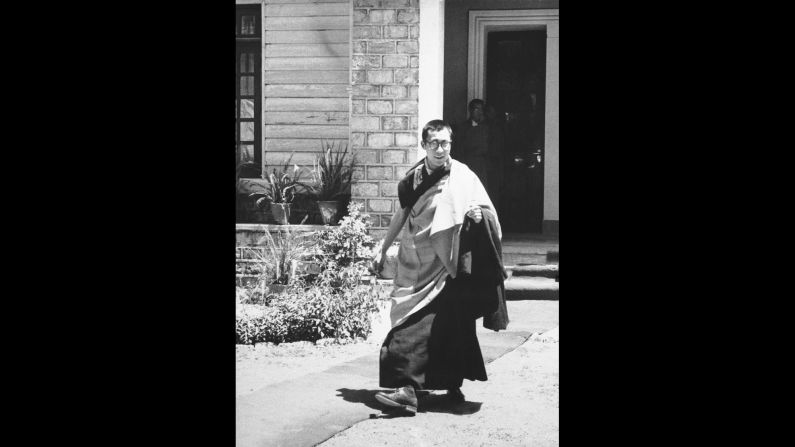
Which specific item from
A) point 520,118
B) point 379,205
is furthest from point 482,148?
point 379,205

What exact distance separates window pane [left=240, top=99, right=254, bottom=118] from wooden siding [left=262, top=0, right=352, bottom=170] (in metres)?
0.14

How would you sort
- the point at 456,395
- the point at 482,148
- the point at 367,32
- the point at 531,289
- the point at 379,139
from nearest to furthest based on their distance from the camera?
1. the point at 456,395
2. the point at 482,148
3. the point at 531,289
4. the point at 379,139
5. the point at 367,32

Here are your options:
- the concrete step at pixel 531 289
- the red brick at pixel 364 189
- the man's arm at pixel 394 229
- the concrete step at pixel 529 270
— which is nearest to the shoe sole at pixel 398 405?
the man's arm at pixel 394 229

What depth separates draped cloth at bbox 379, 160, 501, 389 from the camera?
4.34m

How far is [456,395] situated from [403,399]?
0.92 feet

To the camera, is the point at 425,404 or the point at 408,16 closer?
the point at 425,404

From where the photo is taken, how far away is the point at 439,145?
14.3 ft

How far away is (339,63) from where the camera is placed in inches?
257

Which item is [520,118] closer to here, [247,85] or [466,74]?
[466,74]

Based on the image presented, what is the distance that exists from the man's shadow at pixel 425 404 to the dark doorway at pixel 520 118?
981 mm

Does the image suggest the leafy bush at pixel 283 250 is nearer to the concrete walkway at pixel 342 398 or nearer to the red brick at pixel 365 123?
the red brick at pixel 365 123

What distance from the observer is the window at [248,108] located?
5781 millimetres

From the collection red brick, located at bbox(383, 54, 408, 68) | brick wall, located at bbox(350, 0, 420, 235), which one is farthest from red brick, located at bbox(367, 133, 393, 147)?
red brick, located at bbox(383, 54, 408, 68)
